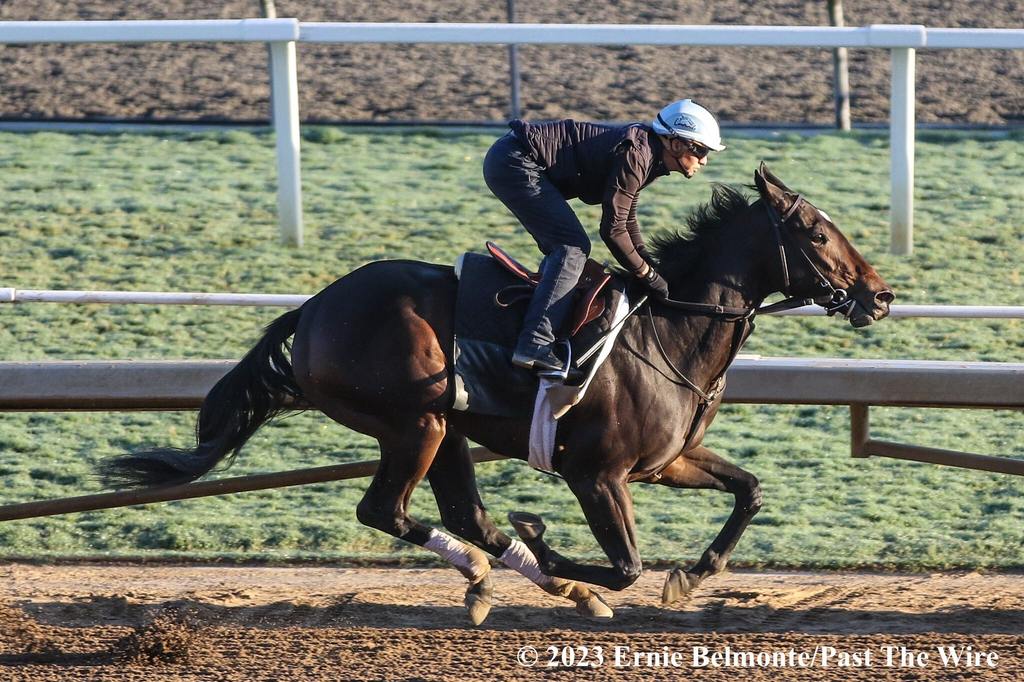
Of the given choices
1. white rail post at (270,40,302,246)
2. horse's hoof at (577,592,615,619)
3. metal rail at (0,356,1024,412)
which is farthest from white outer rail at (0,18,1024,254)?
horse's hoof at (577,592,615,619)

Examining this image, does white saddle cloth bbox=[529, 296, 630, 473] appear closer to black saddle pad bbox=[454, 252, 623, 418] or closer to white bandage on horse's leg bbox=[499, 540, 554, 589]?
black saddle pad bbox=[454, 252, 623, 418]

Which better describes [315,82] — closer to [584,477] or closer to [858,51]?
[858,51]

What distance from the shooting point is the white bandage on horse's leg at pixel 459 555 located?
16.4ft

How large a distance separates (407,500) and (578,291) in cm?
90

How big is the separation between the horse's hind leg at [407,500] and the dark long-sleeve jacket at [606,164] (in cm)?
85

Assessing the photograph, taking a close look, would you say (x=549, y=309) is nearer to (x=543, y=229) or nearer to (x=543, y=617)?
(x=543, y=229)

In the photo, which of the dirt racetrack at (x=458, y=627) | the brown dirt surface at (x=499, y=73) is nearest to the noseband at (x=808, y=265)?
the dirt racetrack at (x=458, y=627)

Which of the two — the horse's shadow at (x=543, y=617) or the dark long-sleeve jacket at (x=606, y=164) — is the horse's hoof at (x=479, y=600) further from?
the dark long-sleeve jacket at (x=606, y=164)

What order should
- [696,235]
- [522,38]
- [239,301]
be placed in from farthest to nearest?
[522,38], [239,301], [696,235]

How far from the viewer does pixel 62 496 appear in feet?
20.1

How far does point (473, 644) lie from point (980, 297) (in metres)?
3.95

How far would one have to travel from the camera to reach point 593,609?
16.6 ft

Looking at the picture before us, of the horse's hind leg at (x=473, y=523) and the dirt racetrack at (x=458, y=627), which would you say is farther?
the horse's hind leg at (x=473, y=523)

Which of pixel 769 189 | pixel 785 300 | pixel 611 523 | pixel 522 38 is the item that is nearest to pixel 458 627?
pixel 611 523
